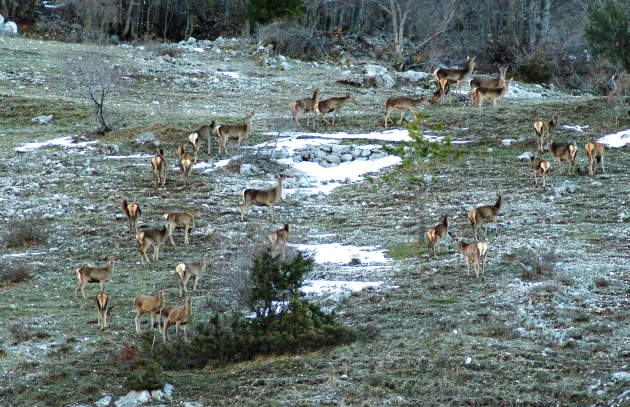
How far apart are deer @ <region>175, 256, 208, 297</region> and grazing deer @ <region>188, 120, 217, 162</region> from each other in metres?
10.5

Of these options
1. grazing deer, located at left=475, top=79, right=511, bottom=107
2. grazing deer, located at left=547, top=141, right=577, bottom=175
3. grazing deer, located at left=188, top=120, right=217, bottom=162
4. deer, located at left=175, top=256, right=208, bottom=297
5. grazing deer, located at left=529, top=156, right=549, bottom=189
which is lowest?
deer, located at left=175, top=256, right=208, bottom=297

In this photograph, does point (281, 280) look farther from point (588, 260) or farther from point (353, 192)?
point (353, 192)

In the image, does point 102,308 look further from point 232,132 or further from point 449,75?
point 449,75

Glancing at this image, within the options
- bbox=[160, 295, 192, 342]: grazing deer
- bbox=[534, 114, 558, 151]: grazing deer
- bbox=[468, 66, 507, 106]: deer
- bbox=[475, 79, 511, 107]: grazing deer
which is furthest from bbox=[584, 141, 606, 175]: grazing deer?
bbox=[160, 295, 192, 342]: grazing deer

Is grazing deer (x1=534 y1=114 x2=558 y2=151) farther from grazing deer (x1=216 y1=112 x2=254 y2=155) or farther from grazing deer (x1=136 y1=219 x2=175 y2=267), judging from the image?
grazing deer (x1=136 y1=219 x2=175 y2=267)

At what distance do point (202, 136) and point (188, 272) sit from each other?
11.9 meters

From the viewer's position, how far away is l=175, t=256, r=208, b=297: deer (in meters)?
16.2

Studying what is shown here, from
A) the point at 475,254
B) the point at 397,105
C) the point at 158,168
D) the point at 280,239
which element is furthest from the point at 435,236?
the point at 397,105

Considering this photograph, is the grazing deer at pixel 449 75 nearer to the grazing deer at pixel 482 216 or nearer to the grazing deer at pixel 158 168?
the grazing deer at pixel 158 168

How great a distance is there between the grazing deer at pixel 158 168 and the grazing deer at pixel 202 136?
2360 mm

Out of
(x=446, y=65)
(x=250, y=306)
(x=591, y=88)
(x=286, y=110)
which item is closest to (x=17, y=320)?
(x=250, y=306)

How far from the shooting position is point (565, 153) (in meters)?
24.4

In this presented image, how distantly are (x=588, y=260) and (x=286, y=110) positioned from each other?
17588 millimetres

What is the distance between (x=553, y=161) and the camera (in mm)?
26219
